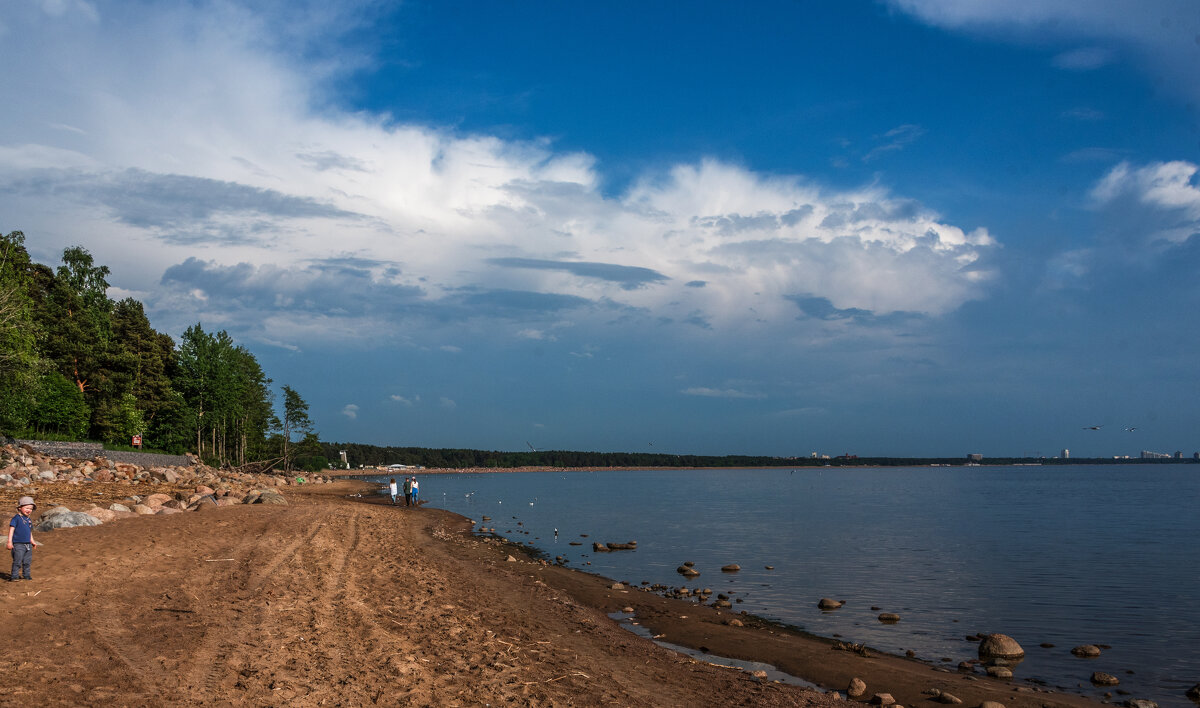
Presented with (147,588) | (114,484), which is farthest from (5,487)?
(147,588)

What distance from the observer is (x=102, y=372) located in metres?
61.1

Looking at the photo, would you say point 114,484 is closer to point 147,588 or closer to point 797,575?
point 147,588

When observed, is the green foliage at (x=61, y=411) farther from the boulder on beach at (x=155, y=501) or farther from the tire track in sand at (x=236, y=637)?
the tire track in sand at (x=236, y=637)

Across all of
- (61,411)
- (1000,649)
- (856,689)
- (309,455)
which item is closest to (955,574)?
(1000,649)

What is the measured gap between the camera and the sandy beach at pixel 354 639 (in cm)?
941

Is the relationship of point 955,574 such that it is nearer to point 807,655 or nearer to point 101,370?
point 807,655

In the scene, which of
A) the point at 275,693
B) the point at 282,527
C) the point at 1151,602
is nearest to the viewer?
the point at 275,693

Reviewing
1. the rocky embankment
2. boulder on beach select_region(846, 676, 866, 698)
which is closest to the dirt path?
boulder on beach select_region(846, 676, 866, 698)

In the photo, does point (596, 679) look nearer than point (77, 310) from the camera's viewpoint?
Yes

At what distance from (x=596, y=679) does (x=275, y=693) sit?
15.8 feet

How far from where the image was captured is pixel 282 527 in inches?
1015

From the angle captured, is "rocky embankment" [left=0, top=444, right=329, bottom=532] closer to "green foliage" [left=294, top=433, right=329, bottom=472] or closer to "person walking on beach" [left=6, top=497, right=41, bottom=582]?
"person walking on beach" [left=6, top=497, right=41, bottom=582]

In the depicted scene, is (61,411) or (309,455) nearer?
(61,411)

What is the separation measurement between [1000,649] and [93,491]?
3653cm
